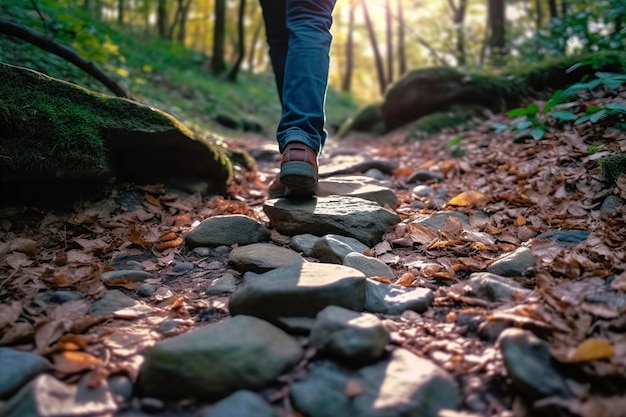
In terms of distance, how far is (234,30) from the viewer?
78.0ft

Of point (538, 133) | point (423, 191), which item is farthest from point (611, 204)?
point (423, 191)

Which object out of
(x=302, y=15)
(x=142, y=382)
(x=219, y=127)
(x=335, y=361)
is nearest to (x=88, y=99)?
(x=302, y=15)

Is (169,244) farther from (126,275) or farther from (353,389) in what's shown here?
(353,389)

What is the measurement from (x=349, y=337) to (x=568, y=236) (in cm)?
123

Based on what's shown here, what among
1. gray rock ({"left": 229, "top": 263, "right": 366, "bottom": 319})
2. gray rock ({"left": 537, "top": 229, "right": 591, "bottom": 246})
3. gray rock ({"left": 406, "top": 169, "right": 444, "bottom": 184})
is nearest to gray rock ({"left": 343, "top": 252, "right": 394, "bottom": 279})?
gray rock ({"left": 229, "top": 263, "right": 366, "bottom": 319})

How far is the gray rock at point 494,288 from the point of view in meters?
1.45

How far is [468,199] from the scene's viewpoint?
102 inches

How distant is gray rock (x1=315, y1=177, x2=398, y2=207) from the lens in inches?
104

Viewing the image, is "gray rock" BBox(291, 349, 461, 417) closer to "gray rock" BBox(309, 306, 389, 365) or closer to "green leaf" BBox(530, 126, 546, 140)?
"gray rock" BBox(309, 306, 389, 365)

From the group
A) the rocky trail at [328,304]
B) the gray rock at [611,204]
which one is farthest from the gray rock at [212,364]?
the gray rock at [611,204]

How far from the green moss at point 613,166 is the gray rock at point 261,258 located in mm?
1587

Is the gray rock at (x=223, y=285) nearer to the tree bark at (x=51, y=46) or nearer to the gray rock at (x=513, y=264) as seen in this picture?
the gray rock at (x=513, y=264)

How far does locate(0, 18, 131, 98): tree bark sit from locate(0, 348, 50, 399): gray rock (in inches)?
98.6

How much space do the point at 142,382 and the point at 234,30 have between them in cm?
2508
